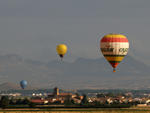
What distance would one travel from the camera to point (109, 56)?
118m

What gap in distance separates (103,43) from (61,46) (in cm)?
5266

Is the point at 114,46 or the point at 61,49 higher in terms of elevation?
the point at 61,49

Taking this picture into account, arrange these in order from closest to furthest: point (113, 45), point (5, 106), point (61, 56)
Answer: point (113, 45), point (5, 106), point (61, 56)

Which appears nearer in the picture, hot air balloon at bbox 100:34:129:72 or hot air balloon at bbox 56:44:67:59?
hot air balloon at bbox 100:34:129:72

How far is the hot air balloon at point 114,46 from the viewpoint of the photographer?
4584 inches

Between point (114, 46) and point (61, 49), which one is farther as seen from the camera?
point (61, 49)

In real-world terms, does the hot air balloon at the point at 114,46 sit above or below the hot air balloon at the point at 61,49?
below

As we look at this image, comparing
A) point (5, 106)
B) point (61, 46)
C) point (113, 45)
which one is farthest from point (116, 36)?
point (61, 46)

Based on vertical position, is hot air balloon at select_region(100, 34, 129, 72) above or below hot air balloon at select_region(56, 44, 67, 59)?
below

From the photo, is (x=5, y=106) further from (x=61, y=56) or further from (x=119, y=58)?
(x=119, y=58)

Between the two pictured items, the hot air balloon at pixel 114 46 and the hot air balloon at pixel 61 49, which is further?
the hot air balloon at pixel 61 49

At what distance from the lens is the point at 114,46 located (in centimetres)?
11656

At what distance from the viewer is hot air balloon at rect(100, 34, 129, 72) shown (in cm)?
11644

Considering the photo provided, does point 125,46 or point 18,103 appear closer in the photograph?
point 125,46
